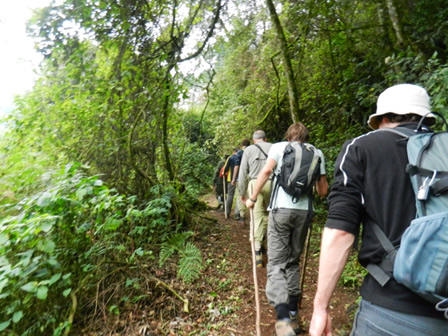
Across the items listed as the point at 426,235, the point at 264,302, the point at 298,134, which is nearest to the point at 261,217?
the point at 264,302

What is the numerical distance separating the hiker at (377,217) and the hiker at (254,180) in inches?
130

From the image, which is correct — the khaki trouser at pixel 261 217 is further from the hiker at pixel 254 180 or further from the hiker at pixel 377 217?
the hiker at pixel 377 217

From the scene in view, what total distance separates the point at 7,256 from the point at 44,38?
12.8ft

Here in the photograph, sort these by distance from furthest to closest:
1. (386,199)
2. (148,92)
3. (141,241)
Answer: (148,92), (141,241), (386,199)

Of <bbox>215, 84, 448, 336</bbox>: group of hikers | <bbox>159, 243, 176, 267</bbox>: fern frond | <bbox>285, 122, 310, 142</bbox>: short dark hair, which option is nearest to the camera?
<bbox>215, 84, 448, 336</bbox>: group of hikers

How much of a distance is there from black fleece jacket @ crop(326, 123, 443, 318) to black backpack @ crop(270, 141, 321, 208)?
168 centimetres

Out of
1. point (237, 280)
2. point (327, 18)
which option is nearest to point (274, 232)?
point (237, 280)

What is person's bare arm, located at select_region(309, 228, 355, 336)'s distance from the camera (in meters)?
1.51

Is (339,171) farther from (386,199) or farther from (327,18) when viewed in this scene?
(327,18)

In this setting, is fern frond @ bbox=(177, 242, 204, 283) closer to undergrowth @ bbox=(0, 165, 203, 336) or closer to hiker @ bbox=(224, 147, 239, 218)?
undergrowth @ bbox=(0, 165, 203, 336)

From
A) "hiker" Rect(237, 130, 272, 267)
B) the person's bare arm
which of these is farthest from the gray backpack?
"hiker" Rect(237, 130, 272, 267)

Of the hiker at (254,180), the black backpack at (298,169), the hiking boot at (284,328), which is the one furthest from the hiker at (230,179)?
the hiking boot at (284,328)

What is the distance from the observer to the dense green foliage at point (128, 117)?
313 cm

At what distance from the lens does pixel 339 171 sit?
1.60m
